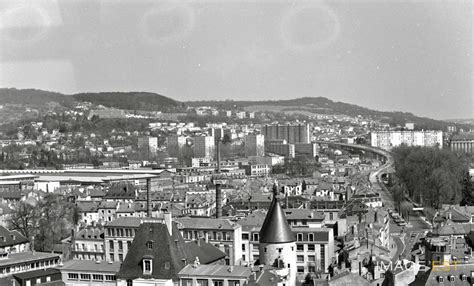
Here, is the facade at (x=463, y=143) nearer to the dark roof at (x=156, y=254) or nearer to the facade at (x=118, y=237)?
the facade at (x=118, y=237)

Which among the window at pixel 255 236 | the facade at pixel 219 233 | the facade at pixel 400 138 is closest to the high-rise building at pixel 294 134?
the facade at pixel 400 138

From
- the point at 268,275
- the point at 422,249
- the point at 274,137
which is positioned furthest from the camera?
the point at 274,137

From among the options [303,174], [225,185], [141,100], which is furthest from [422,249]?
[141,100]

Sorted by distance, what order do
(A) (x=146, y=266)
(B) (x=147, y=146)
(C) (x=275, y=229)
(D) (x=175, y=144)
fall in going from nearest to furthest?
(A) (x=146, y=266) → (C) (x=275, y=229) → (B) (x=147, y=146) → (D) (x=175, y=144)

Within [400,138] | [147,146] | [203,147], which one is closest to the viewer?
[147,146]

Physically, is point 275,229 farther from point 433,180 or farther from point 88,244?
point 433,180

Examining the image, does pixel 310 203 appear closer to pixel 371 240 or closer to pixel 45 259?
pixel 371 240

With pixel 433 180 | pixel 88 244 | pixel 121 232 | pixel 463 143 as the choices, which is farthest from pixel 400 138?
pixel 121 232

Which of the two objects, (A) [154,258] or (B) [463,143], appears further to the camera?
(B) [463,143]
